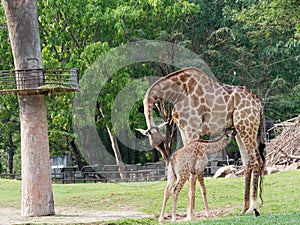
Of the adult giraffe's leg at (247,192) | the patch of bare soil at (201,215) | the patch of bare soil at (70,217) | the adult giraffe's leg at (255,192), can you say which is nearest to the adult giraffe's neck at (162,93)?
the adult giraffe's leg at (247,192)

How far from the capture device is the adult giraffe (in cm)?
1179

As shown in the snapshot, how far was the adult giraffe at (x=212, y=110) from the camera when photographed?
1179 cm

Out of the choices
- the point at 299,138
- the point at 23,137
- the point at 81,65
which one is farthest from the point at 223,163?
the point at 23,137

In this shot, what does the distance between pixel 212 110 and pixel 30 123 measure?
14.1 feet

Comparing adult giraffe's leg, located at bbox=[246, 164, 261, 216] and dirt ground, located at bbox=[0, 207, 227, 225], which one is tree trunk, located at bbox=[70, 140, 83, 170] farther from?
adult giraffe's leg, located at bbox=[246, 164, 261, 216]

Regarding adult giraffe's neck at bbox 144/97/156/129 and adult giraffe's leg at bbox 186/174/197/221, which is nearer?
adult giraffe's neck at bbox 144/97/156/129

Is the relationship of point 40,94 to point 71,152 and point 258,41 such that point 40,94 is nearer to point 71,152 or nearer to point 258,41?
point 258,41

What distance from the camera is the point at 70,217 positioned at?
13.4 metres

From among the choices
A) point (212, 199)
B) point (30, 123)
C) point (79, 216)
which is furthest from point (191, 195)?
point (30, 123)

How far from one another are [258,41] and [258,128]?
18.3 meters

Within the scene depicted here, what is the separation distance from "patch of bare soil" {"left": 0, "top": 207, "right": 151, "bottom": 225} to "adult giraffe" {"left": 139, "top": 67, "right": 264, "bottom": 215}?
2304 millimetres

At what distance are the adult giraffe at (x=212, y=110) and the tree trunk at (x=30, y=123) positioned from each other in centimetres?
352

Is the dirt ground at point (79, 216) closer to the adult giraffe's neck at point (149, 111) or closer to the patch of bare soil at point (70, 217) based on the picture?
the patch of bare soil at point (70, 217)

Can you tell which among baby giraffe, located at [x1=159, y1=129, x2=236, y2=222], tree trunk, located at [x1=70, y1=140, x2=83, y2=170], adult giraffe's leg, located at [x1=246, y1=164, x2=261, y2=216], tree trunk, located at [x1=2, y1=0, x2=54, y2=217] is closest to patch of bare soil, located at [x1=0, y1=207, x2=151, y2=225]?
tree trunk, located at [x1=2, y1=0, x2=54, y2=217]
